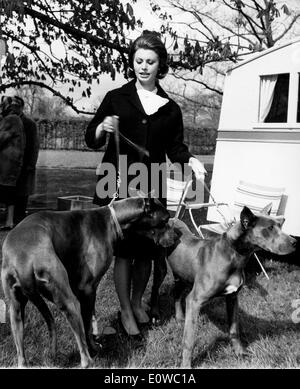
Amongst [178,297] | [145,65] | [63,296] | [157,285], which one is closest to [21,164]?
[157,285]

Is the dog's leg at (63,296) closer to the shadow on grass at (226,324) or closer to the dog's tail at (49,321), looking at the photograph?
the dog's tail at (49,321)

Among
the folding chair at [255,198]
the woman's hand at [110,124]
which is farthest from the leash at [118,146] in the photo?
the folding chair at [255,198]

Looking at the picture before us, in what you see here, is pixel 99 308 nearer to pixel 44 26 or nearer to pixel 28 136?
pixel 28 136

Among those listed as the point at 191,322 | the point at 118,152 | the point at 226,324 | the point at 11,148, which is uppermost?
the point at 118,152

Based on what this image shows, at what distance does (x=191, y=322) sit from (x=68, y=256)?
1.01m

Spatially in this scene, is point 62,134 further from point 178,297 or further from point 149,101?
point 149,101

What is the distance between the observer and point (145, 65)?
350cm

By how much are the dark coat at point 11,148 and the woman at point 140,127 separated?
4421 millimetres

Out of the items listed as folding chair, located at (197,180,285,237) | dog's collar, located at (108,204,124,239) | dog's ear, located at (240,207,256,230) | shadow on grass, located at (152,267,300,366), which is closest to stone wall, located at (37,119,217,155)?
folding chair, located at (197,180,285,237)

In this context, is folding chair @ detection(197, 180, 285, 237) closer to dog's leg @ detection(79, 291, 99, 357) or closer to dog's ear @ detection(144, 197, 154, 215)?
dog's ear @ detection(144, 197, 154, 215)

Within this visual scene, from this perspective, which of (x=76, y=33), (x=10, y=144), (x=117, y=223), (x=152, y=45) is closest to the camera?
(x=117, y=223)

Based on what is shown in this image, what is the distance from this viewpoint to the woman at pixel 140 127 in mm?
3516

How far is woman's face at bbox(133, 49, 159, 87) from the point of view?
3488 millimetres

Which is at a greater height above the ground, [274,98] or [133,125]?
[274,98]
